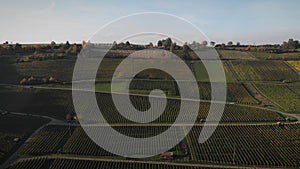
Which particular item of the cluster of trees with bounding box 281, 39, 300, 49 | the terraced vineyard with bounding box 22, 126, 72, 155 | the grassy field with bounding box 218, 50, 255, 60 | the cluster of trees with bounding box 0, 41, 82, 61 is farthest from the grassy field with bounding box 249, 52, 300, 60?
the terraced vineyard with bounding box 22, 126, 72, 155

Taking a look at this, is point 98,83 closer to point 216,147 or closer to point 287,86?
point 216,147

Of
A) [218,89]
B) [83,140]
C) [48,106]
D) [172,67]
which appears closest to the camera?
[83,140]

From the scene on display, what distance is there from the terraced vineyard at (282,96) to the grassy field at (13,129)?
1556 inches

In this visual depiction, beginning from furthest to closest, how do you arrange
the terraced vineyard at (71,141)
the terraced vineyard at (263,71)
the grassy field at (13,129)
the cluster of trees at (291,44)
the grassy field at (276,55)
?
the cluster of trees at (291,44)
the grassy field at (276,55)
the terraced vineyard at (263,71)
the grassy field at (13,129)
the terraced vineyard at (71,141)

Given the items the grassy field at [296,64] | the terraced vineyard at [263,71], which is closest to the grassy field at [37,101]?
the terraced vineyard at [263,71]

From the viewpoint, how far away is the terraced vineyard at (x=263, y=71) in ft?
217

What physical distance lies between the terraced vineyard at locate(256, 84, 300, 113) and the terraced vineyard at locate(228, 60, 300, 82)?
19.0ft

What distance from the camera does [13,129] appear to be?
3653 centimetres

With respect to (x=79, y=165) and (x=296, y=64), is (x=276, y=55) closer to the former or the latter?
Answer: (x=296, y=64)

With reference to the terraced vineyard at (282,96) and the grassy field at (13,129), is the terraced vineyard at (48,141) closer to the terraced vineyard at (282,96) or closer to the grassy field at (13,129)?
the grassy field at (13,129)

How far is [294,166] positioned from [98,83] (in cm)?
3889

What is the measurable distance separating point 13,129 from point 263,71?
2293 inches

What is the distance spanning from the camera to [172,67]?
226 feet

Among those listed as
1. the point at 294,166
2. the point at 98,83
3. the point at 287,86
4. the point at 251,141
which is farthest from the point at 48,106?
the point at 287,86
